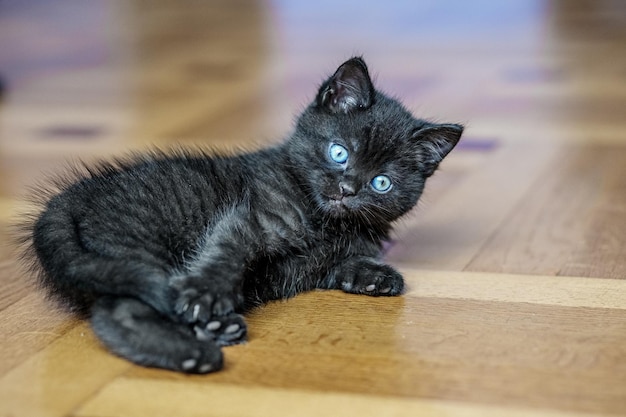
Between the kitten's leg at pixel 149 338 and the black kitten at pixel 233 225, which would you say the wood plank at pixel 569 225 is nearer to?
the black kitten at pixel 233 225

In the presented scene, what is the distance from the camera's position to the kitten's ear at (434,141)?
1605mm

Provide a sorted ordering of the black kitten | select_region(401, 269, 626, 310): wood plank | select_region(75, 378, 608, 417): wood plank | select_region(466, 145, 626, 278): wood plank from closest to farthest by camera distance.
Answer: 1. select_region(75, 378, 608, 417): wood plank
2. the black kitten
3. select_region(401, 269, 626, 310): wood plank
4. select_region(466, 145, 626, 278): wood plank

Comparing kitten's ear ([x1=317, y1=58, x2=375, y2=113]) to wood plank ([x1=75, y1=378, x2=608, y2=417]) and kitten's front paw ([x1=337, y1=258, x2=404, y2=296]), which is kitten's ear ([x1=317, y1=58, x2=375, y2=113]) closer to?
kitten's front paw ([x1=337, y1=258, x2=404, y2=296])

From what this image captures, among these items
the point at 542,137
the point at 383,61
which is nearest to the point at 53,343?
the point at 542,137

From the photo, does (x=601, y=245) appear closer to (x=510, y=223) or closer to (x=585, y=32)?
(x=510, y=223)

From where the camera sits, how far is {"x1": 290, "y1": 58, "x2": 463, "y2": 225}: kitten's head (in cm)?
157

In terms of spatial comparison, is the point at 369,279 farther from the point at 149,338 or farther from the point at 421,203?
the point at 421,203

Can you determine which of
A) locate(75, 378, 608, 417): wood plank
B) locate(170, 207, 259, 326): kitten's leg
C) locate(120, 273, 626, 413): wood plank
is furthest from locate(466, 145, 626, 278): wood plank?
locate(75, 378, 608, 417): wood plank

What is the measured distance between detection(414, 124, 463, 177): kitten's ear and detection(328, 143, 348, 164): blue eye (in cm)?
12

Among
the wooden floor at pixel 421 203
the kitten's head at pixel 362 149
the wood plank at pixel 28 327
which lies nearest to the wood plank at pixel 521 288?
the wooden floor at pixel 421 203

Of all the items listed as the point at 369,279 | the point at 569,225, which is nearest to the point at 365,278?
the point at 369,279

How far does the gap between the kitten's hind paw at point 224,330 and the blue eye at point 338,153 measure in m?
0.34

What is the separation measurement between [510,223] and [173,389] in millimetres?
954

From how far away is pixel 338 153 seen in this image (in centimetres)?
159
